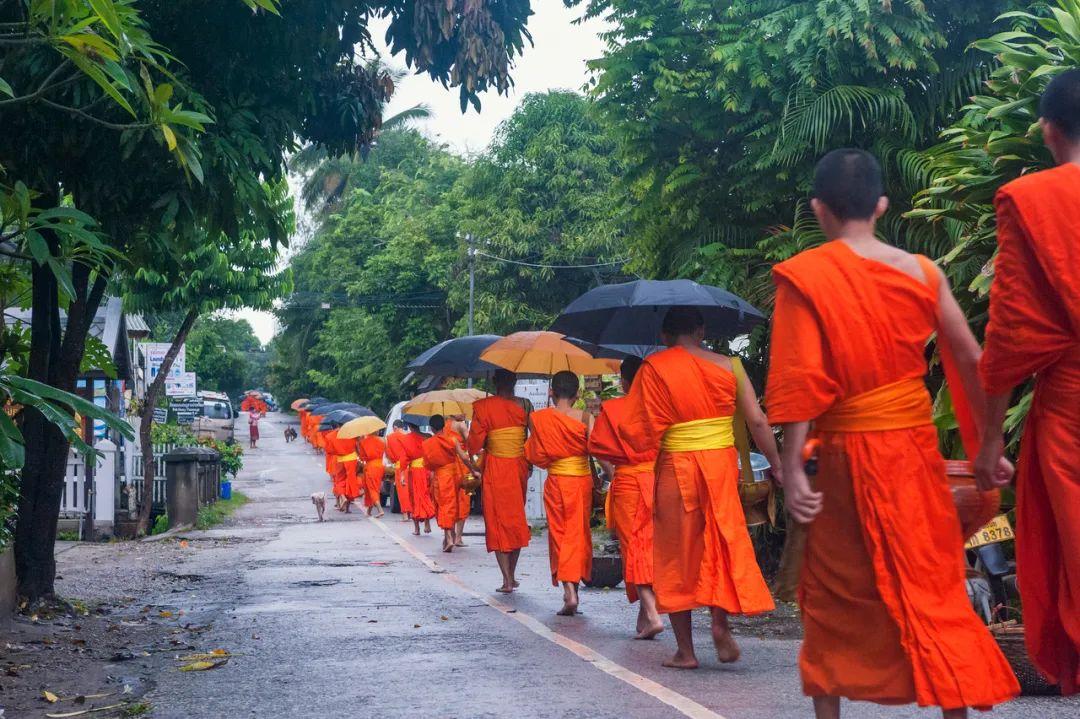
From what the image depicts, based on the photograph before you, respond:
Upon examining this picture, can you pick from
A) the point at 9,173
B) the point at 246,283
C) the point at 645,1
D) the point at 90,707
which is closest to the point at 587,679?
the point at 90,707

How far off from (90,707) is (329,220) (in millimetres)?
54201

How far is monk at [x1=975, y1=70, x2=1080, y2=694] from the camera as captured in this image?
4066 millimetres

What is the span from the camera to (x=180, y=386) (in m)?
36.9

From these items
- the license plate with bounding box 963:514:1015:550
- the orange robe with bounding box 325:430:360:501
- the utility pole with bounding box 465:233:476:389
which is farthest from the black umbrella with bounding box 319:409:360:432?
the license plate with bounding box 963:514:1015:550

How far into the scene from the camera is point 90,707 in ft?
21.3

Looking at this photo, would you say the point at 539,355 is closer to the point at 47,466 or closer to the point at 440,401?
the point at 47,466

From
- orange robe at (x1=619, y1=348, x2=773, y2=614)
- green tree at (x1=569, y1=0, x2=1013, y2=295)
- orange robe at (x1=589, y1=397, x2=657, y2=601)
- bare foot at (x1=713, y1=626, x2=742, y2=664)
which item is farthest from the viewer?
green tree at (x1=569, y1=0, x2=1013, y2=295)

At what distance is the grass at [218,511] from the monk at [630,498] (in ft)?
43.5

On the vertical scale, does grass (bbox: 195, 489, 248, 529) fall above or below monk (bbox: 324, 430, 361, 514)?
below

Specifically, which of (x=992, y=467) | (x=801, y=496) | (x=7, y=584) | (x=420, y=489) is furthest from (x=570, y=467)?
(x=420, y=489)

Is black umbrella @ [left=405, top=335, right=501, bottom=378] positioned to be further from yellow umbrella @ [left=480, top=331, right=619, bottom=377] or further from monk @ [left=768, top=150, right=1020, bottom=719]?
monk @ [left=768, top=150, right=1020, bottom=719]

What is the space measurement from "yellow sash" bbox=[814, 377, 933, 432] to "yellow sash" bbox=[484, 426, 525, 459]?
7613 mm

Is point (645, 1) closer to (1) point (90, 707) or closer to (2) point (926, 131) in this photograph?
(2) point (926, 131)

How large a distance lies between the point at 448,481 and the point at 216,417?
158 feet
